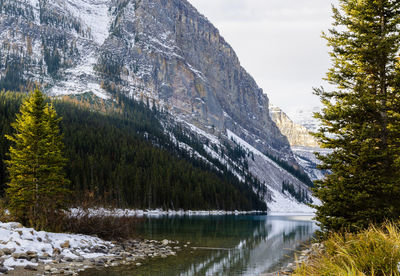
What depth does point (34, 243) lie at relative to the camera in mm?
16281

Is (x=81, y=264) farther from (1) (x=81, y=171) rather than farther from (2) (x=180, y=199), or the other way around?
(2) (x=180, y=199)

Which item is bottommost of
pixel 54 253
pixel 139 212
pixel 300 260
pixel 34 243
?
pixel 139 212

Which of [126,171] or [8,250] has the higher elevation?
[126,171]

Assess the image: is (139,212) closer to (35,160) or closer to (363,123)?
(35,160)

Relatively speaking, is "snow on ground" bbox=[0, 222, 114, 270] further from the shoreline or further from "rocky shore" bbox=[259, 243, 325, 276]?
"rocky shore" bbox=[259, 243, 325, 276]

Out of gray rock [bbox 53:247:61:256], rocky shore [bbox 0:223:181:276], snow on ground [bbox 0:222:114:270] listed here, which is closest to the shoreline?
rocky shore [bbox 0:223:181:276]

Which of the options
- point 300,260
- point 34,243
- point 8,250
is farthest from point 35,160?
point 300,260

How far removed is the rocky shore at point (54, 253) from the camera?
45.2ft

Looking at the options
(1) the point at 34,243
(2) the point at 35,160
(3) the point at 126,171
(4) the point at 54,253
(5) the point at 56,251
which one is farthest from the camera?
(3) the point at 126,171

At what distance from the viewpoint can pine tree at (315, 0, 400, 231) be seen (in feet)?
53.0

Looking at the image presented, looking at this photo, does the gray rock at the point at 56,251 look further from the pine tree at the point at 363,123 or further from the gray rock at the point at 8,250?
the pine tree at the point at 363,123

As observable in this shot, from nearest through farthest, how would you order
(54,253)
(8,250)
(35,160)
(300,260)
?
1. (300,260)
2. (8,250)
3. (54,253)
4. (35,160)

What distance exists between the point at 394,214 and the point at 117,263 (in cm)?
1310

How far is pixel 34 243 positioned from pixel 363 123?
56.5 feet
